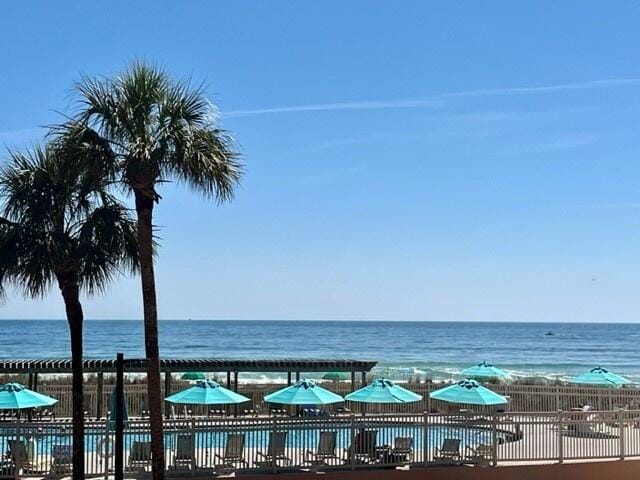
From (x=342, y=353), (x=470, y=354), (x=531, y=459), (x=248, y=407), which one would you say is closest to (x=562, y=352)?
(x=470, y=354)

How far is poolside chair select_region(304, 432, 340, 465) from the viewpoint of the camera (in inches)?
608

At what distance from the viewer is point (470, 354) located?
82.6 metres

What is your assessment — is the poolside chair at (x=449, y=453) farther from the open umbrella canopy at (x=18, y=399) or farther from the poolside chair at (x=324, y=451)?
the open umbrella canopy at (x=18, y=399)

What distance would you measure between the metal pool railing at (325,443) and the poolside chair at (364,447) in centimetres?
2

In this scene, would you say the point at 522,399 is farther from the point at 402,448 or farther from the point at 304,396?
the point at 402,448

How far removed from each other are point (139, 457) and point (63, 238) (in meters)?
4.45

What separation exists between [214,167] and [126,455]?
6.03 m

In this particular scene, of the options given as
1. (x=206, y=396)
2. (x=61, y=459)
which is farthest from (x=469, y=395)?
(x=61, y=459)

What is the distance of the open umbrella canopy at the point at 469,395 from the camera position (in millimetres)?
18781

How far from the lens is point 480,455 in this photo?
16.2 meters

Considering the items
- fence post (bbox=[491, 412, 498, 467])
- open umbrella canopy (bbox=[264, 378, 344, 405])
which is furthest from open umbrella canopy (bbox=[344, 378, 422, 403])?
fence post (bbox=[491, 412, 498, 467])

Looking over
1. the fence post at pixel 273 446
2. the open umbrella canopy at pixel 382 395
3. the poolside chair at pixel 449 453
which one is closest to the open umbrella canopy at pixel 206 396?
the open umbrella canopy at pixel 382 395

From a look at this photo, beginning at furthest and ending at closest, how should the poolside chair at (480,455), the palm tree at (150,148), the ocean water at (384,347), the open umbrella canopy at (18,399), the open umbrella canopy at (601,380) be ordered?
the ocean water at (384,347), the open umbrella canopy at (601,380), the open umbrella canopy at (18,399), the poolside chair at (480,455), the palm tree at (150,148)

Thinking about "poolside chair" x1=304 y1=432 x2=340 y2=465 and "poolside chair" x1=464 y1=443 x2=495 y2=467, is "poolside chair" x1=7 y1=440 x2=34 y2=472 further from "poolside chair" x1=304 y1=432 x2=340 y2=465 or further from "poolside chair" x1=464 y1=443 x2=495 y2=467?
"poolside chair" x1=464 y1=443 x2=495 y2=467
